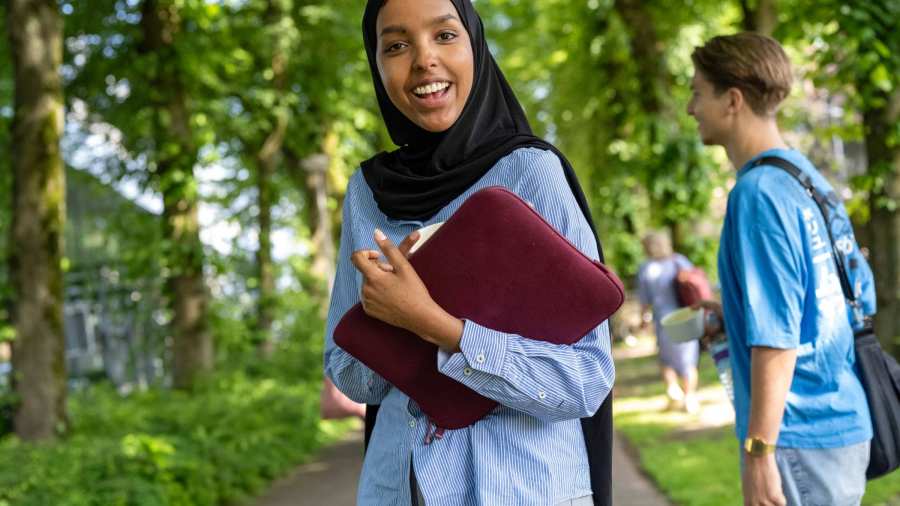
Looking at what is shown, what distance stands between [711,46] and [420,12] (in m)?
1.09

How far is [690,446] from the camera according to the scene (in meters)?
9.80

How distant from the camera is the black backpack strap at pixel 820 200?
265 cm

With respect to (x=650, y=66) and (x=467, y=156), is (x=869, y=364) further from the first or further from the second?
(x=650, y=66)

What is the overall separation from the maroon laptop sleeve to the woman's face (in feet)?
1.09

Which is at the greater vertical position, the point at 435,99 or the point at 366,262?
the point at 435,99

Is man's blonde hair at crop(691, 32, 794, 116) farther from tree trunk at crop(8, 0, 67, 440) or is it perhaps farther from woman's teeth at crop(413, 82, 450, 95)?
tree trunk at crop(8, 0, 67, 440)

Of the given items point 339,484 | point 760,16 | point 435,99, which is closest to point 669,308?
point 760,16

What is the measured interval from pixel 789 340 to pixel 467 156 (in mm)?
979

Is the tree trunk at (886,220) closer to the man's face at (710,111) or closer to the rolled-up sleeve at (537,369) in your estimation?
the man's face at (710,111)

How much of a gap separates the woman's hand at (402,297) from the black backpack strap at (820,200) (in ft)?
3.77

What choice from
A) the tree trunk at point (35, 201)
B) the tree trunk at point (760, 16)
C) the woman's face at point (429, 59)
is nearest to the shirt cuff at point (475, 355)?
the woman's face at point (429, 59)

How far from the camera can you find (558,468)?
6.66 ft

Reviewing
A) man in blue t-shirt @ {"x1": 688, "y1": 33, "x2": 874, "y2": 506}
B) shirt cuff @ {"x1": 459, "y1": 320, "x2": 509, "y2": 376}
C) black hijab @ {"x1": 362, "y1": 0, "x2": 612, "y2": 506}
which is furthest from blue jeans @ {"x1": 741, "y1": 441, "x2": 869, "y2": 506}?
shirt cuff @ {"x1": 459, "y1": 320, "x2": 509, "y2": 376}

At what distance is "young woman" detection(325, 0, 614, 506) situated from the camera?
1926mm
